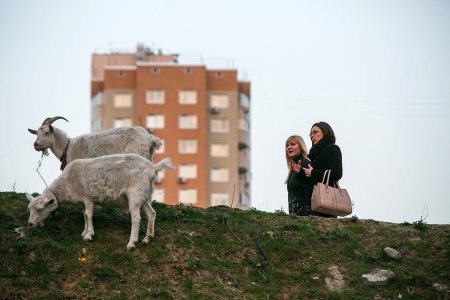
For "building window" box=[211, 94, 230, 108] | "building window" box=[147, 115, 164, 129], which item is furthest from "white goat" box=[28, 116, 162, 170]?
"building window" box=[211, 94, 230, 108]

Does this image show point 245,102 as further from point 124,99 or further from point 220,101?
point 124,99

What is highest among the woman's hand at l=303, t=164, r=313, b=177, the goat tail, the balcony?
the goat tail

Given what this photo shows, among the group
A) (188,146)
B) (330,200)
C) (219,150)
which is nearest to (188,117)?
(188,146)

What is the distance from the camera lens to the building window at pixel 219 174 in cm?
11400

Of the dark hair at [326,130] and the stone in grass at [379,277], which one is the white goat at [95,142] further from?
the stone in grass at [379,277]

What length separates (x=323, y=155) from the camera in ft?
62.0

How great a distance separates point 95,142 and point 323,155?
459 cm

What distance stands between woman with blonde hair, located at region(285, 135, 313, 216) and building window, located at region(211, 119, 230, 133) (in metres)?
95.2

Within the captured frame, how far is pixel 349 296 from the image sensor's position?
54.5 feet

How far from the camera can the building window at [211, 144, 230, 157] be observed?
377 feet

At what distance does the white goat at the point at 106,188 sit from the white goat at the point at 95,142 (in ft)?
6.28

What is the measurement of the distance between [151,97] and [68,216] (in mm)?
93587

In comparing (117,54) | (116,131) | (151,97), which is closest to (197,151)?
(151,97)

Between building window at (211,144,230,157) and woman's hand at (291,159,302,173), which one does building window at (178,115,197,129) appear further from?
woman's hand at (291,159,302,173)
